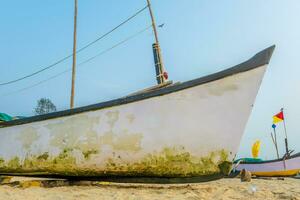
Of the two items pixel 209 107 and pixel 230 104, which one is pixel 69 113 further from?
pixel 230 104

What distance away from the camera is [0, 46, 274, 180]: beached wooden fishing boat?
16.4 feet

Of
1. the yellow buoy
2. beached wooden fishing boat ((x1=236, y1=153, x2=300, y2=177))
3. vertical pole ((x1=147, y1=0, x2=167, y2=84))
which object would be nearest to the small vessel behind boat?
beached wooden fishing boat ((x1=236, y1=153, x2=300, y2=177))

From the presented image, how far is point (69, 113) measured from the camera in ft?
18.4

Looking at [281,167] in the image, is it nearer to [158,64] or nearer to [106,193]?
[158,64]

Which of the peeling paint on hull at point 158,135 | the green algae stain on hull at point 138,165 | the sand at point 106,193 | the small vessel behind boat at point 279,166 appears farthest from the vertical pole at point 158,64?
the small vessel behind boat at point 279,166

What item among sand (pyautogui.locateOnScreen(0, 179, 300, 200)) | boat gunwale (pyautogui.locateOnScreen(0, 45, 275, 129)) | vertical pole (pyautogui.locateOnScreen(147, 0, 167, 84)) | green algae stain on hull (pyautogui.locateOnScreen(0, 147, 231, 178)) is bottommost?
sand (pyautogui.locateOnScreen(0, 179, 300, 200))

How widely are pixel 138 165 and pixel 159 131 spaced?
29.7 inches

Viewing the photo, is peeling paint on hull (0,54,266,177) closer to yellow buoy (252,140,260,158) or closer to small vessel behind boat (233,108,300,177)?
small vessel behind boat (233,108,300,177)

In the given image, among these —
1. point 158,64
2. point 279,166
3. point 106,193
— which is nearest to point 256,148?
point 279,166

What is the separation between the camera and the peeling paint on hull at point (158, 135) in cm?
501

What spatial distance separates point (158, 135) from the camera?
5164mm

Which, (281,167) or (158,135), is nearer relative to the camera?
(158,135)

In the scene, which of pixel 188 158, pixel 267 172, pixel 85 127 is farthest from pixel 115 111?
pixel 267 172

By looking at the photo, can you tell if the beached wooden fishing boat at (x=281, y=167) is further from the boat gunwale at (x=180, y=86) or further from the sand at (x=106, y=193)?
the boat gunwale at (x=180, y=86)
